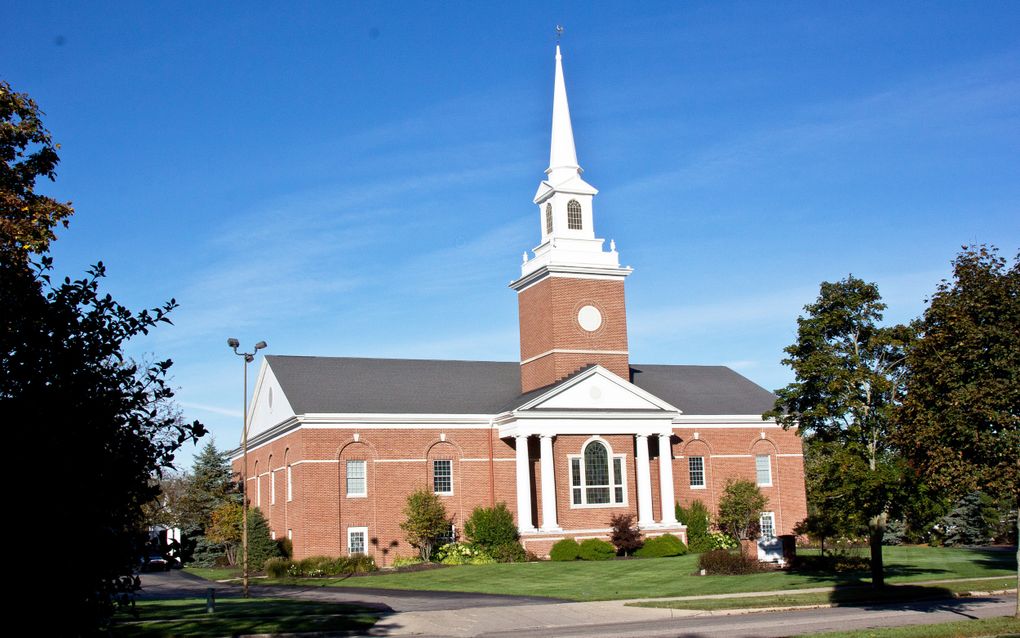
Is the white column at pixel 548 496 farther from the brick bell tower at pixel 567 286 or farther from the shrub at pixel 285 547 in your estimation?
the shrub at pixel 285 547

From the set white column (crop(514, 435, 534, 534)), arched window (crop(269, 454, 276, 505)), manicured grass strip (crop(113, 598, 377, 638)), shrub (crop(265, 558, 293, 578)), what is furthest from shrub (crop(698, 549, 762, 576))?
arched window (crop(269, 454, 276, 505))

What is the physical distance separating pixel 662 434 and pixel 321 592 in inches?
785

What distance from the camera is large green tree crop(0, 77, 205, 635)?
9.51 m

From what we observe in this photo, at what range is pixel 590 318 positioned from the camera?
1986 inches

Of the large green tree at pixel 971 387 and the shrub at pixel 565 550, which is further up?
the large green tree at pixel 971 387

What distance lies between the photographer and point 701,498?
52.4 meters

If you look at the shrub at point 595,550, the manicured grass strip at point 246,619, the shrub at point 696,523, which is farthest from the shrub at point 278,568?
the shrub at point 696,523

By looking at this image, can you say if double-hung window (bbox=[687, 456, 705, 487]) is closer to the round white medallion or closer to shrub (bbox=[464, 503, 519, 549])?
the round white medallion

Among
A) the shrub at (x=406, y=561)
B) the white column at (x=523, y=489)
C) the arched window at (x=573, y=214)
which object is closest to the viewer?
the shrub at (x=406, y=561)

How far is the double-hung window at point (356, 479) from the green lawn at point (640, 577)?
232 inches

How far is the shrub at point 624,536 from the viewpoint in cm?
4503

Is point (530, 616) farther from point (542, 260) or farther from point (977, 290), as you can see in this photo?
point (542, 260)

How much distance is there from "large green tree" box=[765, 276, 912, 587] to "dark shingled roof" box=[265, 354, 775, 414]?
799 inches

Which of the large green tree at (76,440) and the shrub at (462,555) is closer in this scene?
the large green tree at (76,440)
